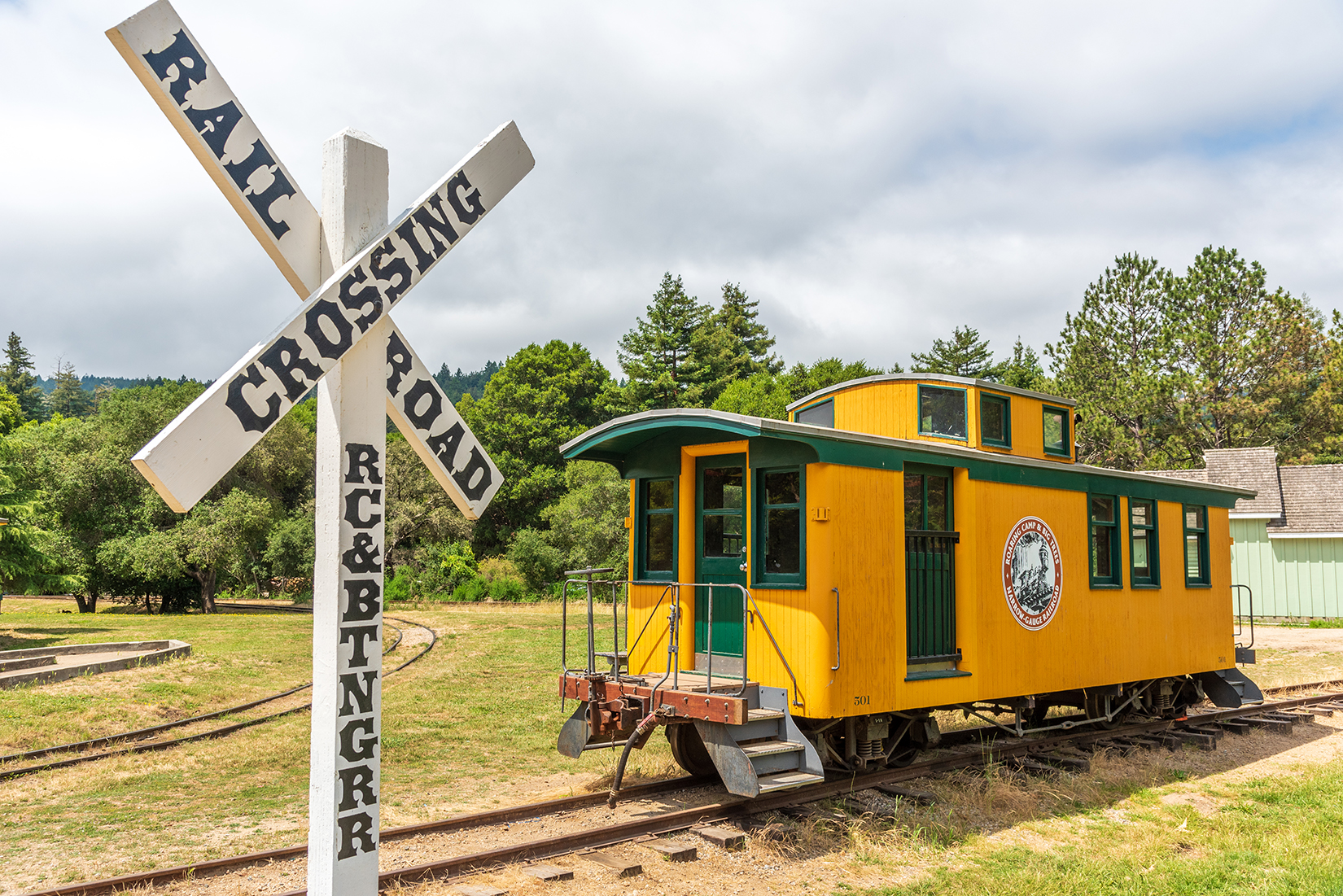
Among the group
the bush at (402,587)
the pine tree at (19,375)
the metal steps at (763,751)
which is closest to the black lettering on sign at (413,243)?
the metal steps at (763,751)

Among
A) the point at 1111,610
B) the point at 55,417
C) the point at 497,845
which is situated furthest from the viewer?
the point at 55,417

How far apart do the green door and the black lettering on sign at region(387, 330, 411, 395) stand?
616 centimetres

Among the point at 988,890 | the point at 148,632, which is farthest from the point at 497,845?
the point at 148,632

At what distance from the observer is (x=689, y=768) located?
376 inches

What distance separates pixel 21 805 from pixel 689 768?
21.4ft

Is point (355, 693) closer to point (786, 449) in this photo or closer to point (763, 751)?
point (763, 751)

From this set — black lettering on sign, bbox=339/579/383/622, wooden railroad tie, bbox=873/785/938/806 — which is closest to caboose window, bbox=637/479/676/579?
wooden railroad tie, bbox=873/785/938/806

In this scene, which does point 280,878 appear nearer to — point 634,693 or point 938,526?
point 634,693

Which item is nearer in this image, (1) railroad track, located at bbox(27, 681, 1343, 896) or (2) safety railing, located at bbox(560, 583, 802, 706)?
(1) railroad track, located at bbox(27, 681, 1343, 896)

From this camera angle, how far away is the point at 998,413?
10.8 meters

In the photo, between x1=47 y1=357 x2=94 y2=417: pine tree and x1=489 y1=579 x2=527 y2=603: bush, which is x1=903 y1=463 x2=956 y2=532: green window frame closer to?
x1=489 y1=579 x2=527 y2=603: bush

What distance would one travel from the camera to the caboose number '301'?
27.4ft

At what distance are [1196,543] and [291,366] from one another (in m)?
14.6

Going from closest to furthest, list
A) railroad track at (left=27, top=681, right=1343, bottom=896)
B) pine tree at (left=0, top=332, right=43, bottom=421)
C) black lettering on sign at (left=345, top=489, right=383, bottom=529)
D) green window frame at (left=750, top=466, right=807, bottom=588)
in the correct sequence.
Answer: black lettering on sign at (left=345, top=489, right=383, bottom=529) < railroad track at (left=27, top=681, right=1343, bottom=896) < green window frame at (left=750, top=466, right=807, bottom=588) < pine tree at (left=0, top=332, right=43, bottom=421)
